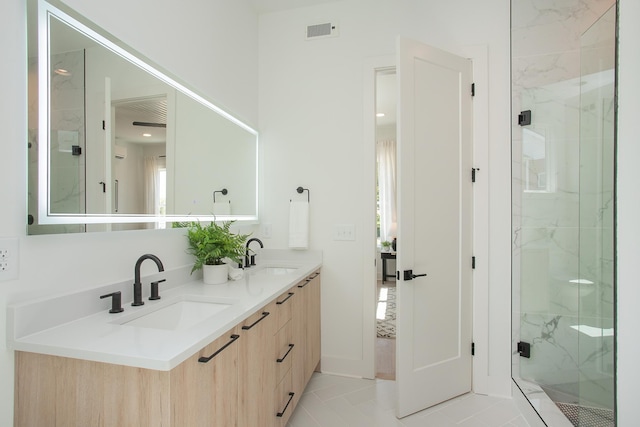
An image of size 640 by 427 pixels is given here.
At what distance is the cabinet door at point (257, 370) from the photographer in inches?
48.5

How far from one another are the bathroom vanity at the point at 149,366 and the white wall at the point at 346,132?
3.63 feet

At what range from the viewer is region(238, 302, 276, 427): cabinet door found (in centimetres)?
123

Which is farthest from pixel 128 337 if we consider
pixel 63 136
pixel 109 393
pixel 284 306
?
pixel 284 306

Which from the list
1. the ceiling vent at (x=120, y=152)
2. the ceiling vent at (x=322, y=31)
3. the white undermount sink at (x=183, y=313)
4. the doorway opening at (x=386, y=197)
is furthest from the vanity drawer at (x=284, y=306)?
the doorway opening at (x=386, y=197)

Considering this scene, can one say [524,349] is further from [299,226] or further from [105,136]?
[105,136]

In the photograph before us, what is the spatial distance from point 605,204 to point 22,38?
2367mm

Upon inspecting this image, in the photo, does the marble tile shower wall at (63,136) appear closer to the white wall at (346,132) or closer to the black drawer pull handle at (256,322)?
the black drawer pull handle at (256,322)

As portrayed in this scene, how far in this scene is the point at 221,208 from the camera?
2.11 m

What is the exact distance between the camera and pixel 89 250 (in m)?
1.18

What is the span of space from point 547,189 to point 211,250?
2069 millimetres

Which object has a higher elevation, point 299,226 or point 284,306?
point 299,226

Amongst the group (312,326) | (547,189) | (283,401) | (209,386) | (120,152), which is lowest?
(283,401)
